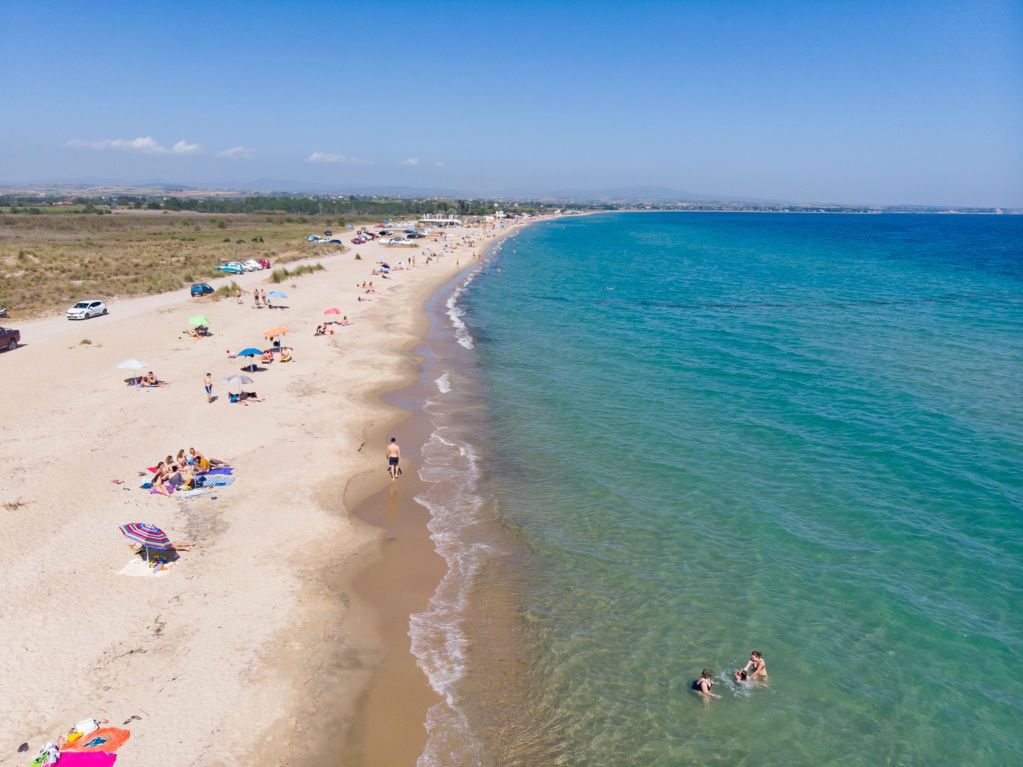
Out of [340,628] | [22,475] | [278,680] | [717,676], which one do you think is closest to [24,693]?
[278,680]

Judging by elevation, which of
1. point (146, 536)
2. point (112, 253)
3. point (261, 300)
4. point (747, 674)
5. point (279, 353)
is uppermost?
point (112, 253)

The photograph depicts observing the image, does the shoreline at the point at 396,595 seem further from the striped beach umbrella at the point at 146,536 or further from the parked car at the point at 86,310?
the parked car at the point at 86,310

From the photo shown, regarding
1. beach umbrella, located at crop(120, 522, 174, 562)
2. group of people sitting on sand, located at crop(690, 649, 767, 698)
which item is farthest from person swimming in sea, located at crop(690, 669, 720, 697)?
beach umbrella, located at crop(120, 522, 174, 562)

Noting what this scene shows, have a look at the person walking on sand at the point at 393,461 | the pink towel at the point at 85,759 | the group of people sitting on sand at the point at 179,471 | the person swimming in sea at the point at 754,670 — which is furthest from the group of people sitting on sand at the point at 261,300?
the person swimming in sea at the point at 754,670

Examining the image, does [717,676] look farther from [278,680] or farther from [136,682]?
[136,682]

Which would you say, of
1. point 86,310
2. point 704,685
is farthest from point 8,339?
point 704,685

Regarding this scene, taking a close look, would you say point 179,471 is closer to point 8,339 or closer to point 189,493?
point 189,493
